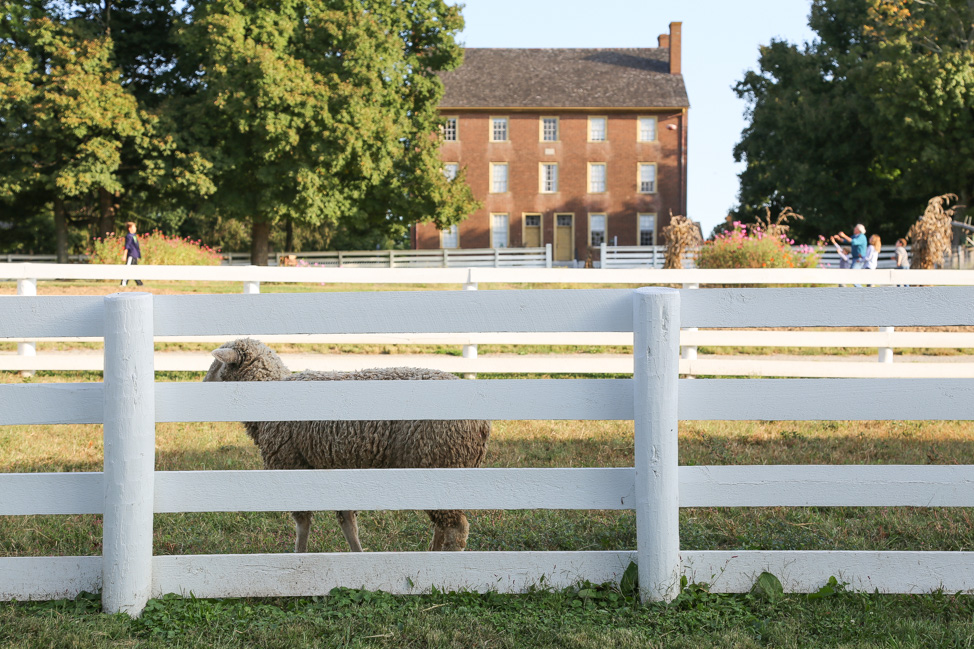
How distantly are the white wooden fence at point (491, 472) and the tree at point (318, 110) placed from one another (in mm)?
26710

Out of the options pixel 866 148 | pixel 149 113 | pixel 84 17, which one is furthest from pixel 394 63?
pixel 866 148

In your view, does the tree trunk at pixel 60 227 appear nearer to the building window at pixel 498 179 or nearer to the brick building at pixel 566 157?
the brick building at pixel 566 157

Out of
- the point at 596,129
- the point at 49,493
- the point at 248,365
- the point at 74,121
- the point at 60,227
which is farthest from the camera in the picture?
the point at 596,129

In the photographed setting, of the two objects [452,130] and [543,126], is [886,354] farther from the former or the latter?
[452,130]

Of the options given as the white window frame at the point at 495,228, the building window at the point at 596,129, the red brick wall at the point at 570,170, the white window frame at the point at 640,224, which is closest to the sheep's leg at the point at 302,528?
the red brick wall at the point at 570,170

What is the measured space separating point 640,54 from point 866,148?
42.6 ft

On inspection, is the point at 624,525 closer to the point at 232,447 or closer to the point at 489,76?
the point at 232,447

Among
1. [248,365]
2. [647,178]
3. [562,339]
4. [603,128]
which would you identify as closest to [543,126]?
[603,128]

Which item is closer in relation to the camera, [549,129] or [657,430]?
[657,430]

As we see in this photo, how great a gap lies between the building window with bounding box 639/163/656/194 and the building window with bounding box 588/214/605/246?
2490 millimetres

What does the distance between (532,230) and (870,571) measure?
41.4 metres

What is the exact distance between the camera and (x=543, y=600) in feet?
10.7

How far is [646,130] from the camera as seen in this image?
1715 inches

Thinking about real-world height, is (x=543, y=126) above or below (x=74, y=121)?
above
